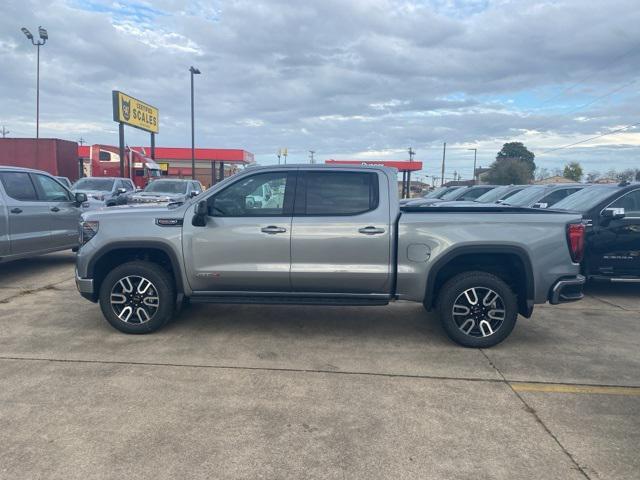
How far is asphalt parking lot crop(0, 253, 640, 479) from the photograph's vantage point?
3105 mm

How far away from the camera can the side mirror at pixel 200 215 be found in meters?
5.20

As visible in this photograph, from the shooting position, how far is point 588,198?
8281 mm

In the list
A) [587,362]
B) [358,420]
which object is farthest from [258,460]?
[587,362]

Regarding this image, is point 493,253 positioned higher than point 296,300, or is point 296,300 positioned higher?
point 493,253

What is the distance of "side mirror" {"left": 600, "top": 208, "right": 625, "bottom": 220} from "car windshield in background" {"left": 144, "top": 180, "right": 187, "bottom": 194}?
13492 millimetres

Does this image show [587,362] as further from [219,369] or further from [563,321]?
[219,369]

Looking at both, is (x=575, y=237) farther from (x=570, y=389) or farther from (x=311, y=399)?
(x=311, y=399)

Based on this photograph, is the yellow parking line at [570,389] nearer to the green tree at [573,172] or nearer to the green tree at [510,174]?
the green tree at [510,174]

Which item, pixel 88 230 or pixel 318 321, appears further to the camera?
pixel 318 321

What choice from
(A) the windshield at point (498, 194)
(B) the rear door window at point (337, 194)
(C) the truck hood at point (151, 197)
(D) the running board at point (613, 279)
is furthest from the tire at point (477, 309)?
(C) the truck hood at point (151, 197)

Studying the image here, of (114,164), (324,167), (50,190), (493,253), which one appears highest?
(114,164)

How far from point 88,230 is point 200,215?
51.1 inches

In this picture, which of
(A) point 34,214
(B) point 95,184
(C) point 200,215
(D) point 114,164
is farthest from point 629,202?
(D) point 114,164

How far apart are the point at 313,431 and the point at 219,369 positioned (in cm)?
141
